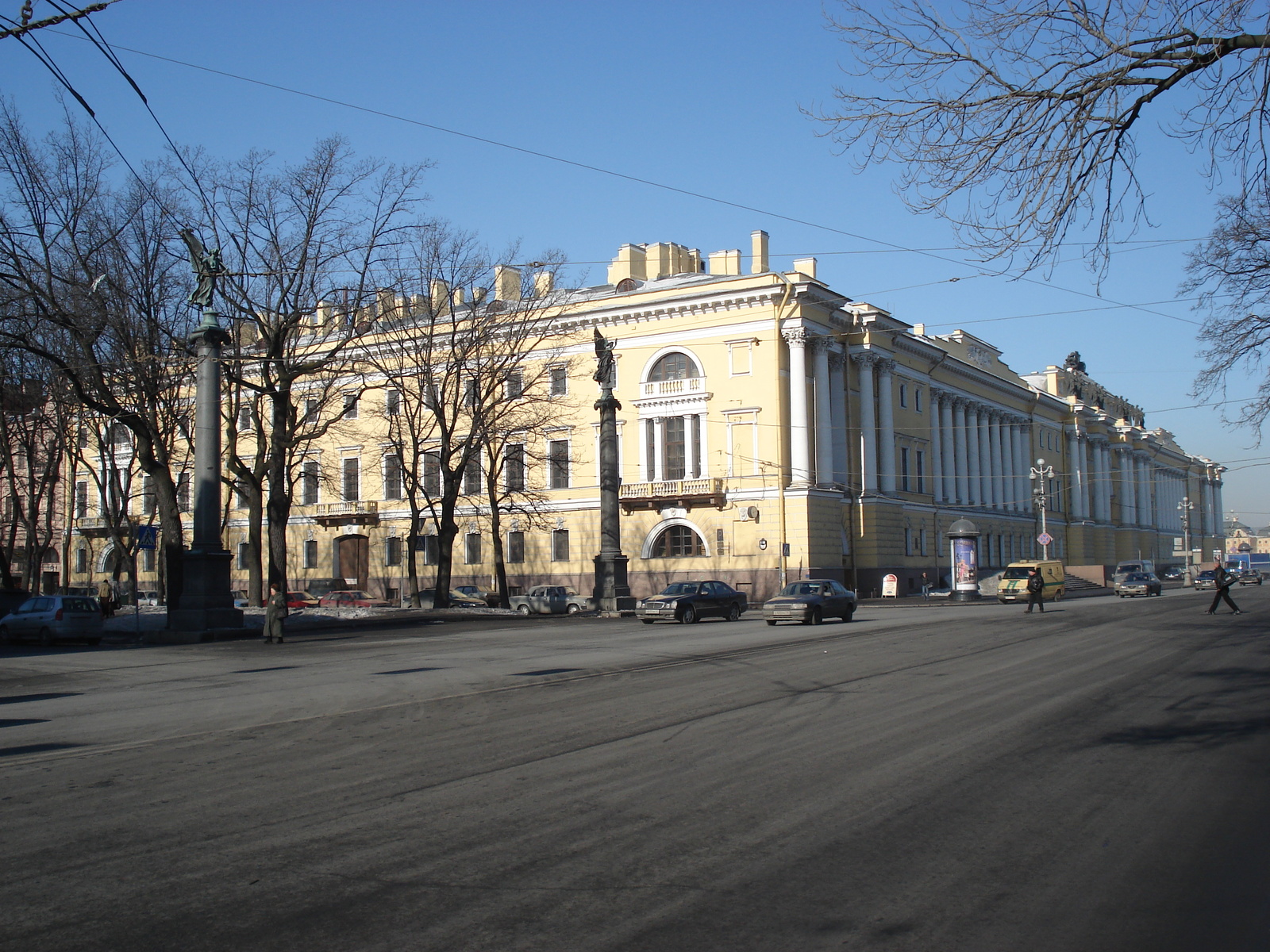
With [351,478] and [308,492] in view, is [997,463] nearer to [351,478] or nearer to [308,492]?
[351,478]

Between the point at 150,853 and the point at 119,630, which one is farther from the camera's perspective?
the point at 119,630

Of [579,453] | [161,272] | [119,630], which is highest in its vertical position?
[161,272]

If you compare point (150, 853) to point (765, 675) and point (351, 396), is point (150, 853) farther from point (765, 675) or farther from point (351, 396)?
point (351, 396)

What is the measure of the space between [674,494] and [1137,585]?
2497 cm

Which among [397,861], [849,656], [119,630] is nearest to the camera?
[397,861]

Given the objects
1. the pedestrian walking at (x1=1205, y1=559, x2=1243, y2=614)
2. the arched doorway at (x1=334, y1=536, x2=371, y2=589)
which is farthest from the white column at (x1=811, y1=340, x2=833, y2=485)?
the arched doorway at (x1=334, y1=536, x2=371, y2=589)

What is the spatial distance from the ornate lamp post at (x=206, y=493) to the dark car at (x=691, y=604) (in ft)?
43.0

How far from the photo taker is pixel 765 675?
17875 mm

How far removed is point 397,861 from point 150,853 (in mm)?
1671

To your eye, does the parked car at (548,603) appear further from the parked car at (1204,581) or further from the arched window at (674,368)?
the parked car at (1204,581)

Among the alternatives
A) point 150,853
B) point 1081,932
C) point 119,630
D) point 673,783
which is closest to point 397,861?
point 150,853

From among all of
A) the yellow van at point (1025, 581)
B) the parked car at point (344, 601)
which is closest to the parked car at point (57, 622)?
the parked car at point (344, 601)

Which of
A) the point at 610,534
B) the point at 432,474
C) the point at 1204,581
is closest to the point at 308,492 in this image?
the point at 432,474

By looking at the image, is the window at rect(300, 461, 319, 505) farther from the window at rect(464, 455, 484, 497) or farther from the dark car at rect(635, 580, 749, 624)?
the dark car at rect(635, 580, 749, 624)
